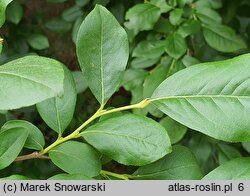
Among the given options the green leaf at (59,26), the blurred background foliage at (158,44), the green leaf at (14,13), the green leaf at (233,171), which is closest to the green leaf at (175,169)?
the green leaf at (233,171)

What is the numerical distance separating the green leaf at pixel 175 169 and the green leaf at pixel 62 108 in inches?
5.3

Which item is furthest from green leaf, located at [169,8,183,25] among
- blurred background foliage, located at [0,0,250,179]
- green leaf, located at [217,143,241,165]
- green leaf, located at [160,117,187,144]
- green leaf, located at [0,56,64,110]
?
green leaf, located at [0,56,64,110]

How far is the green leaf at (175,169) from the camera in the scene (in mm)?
642

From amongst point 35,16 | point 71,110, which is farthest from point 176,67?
point 35,16

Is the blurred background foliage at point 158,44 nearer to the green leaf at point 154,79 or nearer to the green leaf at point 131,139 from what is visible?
the green leaf at point 154,79

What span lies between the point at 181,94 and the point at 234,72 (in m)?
0.07

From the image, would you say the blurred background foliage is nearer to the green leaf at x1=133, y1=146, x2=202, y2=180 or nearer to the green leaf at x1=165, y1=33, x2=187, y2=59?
the green leaf at x1=165, y1=33, x2=187, y2=59

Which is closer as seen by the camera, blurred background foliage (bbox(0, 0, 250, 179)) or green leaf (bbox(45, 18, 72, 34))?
blurred background foliage (bbox(0, 0, 250, 179))

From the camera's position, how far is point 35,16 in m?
1.50

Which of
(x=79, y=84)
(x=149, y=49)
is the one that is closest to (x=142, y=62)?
(x=149, y=49)

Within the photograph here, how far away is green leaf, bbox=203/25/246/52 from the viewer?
42.3 inches

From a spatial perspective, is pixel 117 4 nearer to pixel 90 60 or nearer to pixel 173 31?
pixel 173 31

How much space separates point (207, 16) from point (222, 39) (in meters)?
0.07

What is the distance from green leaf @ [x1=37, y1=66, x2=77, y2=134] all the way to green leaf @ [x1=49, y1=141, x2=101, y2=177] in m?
0.04
